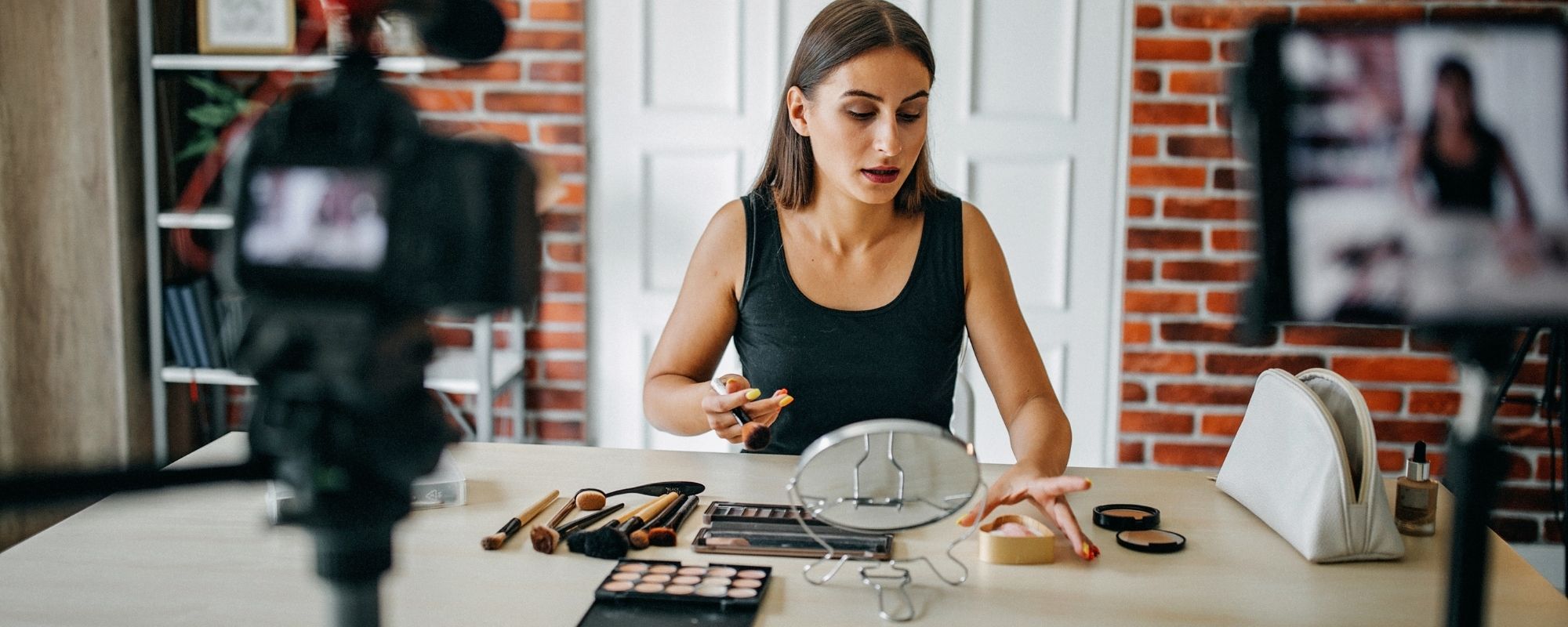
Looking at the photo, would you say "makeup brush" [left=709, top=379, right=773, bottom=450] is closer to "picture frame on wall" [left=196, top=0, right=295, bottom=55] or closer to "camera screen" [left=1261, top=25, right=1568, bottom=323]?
"camera screen" [left=1261, top=25, right=1568, bottom=323]

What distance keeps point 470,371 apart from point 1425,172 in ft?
7.87

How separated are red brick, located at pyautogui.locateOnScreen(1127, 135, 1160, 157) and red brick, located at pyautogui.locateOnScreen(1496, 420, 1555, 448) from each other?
1048 millimetres

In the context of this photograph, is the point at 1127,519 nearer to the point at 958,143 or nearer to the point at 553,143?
the point at 958,143

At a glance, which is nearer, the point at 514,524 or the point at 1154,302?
the point at 514,524

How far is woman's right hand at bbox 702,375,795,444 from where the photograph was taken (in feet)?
4.12

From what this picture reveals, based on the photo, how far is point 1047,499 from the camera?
3.86 ft

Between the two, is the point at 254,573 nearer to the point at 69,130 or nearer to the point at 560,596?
the point at 560,596

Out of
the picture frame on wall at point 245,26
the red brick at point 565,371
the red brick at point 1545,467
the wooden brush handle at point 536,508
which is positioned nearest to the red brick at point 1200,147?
the red brick at point 1545,467

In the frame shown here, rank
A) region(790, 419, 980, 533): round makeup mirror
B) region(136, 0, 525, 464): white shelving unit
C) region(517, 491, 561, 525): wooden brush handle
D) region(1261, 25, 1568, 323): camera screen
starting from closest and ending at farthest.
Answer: region(1261, 25, 1568, 323): camera screen → region(790, 419, 980, 533): round makeup mirror → region(517, 491, 561, 525): wooden brush handle → region(136, 0, 525, 464): white shelving unit

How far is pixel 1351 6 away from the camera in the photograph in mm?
2439

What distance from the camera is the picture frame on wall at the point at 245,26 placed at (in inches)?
101

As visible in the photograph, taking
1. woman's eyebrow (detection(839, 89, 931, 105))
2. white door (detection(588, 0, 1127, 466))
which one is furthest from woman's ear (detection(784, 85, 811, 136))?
white door (detection(588, 0, 1127, 466))

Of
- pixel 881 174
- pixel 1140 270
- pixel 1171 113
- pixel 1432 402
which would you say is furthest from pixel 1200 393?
pixel 881 174

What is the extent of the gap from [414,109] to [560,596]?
80 cm
